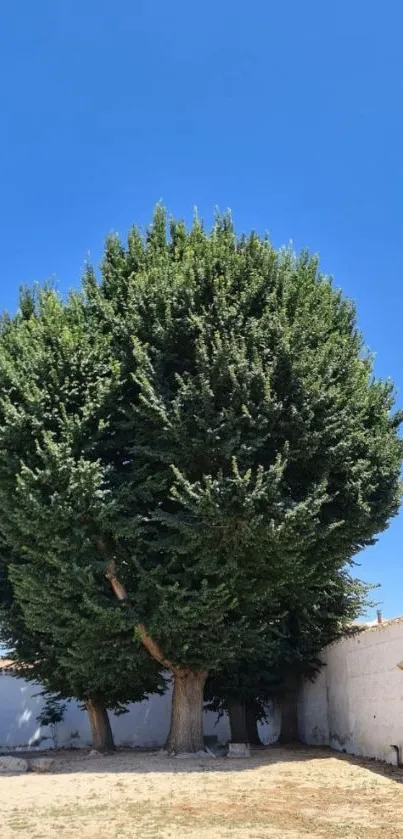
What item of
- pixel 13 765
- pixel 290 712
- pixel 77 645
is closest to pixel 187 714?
pixel 77 645

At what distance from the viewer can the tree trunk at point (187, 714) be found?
15.7 meters

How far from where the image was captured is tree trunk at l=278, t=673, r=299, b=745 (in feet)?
67.3

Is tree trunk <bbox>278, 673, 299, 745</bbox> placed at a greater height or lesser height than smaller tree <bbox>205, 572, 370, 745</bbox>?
lesser

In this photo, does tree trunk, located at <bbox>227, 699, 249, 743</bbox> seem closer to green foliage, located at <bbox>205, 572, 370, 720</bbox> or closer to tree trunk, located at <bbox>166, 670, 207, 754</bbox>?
green foliage, located at <bbox>205, 572, 370, 720</bbox>

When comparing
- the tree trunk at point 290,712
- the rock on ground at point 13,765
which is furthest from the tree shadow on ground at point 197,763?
the tree trunk at point 290,712

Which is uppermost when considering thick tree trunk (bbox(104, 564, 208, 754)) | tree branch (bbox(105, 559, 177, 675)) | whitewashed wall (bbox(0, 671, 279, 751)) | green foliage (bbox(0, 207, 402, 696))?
green foliage (bbox(0, 207, 402, 696))

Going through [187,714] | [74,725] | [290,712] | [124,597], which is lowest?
[74,725]

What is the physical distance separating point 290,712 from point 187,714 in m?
6.30

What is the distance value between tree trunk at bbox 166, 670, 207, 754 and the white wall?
3567 millimetres

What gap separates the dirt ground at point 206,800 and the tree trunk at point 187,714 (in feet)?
2.62

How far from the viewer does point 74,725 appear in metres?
25.1

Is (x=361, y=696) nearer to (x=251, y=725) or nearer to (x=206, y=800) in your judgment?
(x=251, y=725)

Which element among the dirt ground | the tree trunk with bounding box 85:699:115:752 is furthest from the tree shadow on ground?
the tree trunk with bounding box 85:699:115:752

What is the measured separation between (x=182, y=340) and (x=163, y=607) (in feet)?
18.6
